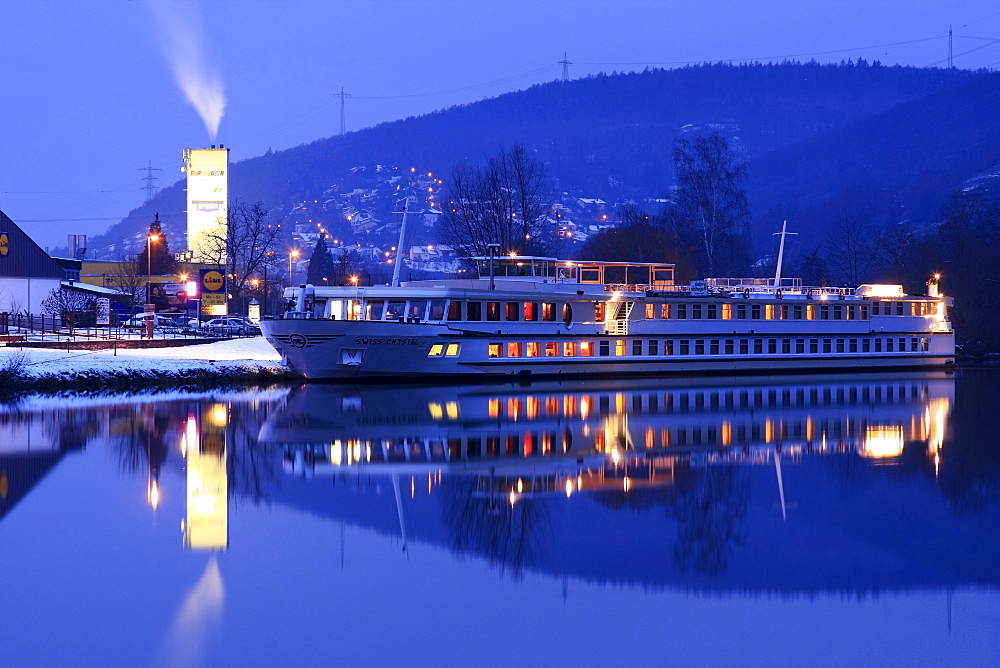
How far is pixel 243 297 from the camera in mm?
109125

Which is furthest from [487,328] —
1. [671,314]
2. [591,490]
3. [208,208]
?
[208,208]

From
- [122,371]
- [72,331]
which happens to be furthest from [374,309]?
[72,331]

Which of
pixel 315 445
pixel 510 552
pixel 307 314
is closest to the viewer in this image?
pixel 510 552

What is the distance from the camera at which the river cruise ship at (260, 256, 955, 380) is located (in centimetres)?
4138

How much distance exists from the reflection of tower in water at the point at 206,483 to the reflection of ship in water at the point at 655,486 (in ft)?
3.90

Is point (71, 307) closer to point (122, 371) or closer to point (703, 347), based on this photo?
point (122, 371)

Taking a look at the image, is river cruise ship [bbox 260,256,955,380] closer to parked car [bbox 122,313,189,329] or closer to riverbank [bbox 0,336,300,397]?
riverbank [bbox 0,336,300,397]

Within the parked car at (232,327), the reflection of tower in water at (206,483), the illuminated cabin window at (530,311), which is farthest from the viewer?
the parked car at (232,327)

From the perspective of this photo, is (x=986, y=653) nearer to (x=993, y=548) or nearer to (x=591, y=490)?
(x=993, y=548)

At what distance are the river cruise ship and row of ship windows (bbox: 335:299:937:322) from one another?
5cm

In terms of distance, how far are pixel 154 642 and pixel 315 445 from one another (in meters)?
13.7

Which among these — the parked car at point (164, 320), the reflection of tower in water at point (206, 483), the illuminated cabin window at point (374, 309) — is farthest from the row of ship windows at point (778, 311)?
the parked car at point (164, 320)

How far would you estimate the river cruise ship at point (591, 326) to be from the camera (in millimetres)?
41375

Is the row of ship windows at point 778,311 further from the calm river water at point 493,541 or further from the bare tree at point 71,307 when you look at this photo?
the bare tree at point 71,307
